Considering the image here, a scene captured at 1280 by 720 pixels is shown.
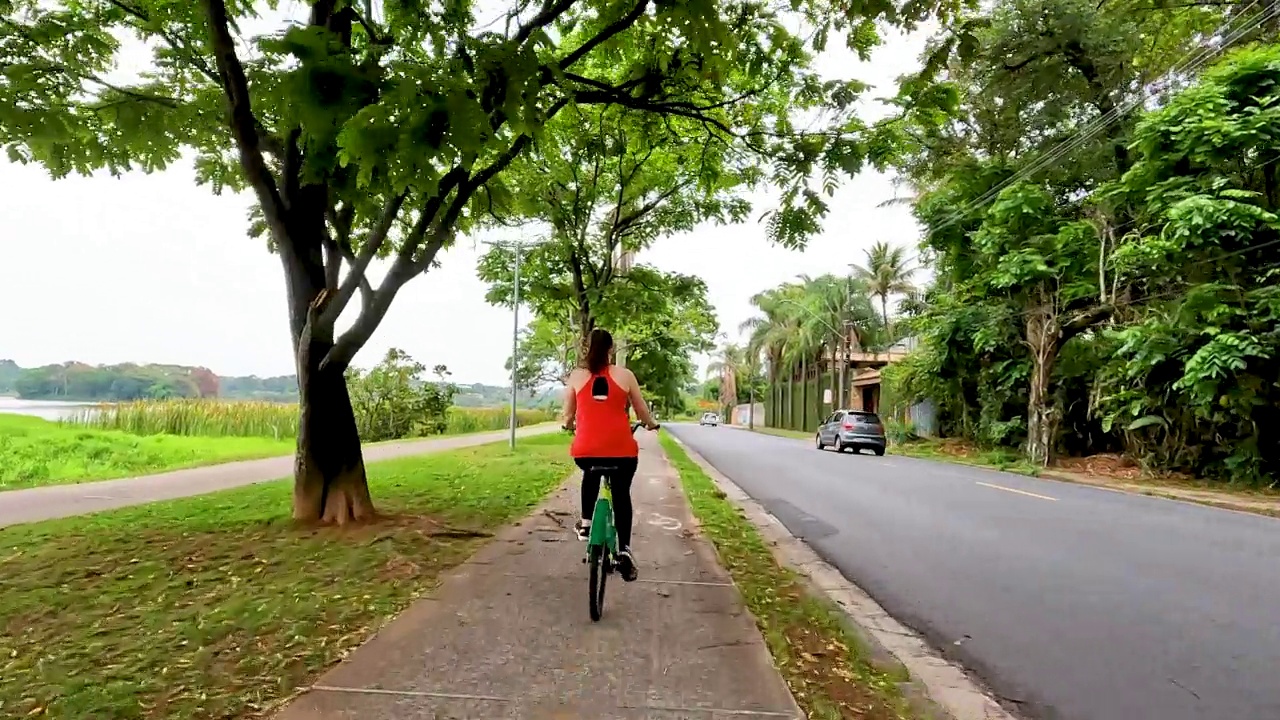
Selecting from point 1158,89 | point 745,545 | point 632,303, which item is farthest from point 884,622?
point 1158,89

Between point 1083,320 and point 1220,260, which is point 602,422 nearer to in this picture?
point 1220,260

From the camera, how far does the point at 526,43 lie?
5.78 m

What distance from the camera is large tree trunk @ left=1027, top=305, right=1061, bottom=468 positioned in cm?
2156

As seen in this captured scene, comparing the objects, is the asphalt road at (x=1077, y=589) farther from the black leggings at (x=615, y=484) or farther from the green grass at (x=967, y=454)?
the green grass at (x=967, y=454)

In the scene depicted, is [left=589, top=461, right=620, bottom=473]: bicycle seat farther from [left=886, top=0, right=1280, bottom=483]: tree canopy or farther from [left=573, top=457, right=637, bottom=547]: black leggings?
[left=886, top=0, right=1280, bottom=483]: tree canopy

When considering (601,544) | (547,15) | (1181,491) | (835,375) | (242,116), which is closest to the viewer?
(601,544)

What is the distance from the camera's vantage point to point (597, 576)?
4816 mm

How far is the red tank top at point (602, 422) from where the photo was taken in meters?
5.09

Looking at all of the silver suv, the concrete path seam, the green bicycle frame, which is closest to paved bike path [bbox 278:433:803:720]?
A: the concrete path seam

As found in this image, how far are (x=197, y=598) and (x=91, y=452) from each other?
48.8 feet

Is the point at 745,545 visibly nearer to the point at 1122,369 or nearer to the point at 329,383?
the point at 329,383

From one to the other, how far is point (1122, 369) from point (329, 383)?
1710 centimetres

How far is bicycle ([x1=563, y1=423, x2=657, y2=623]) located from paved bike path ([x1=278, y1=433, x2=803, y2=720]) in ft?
0.51

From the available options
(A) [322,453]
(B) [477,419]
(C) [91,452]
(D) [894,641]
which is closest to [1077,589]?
(D) [894,641]
